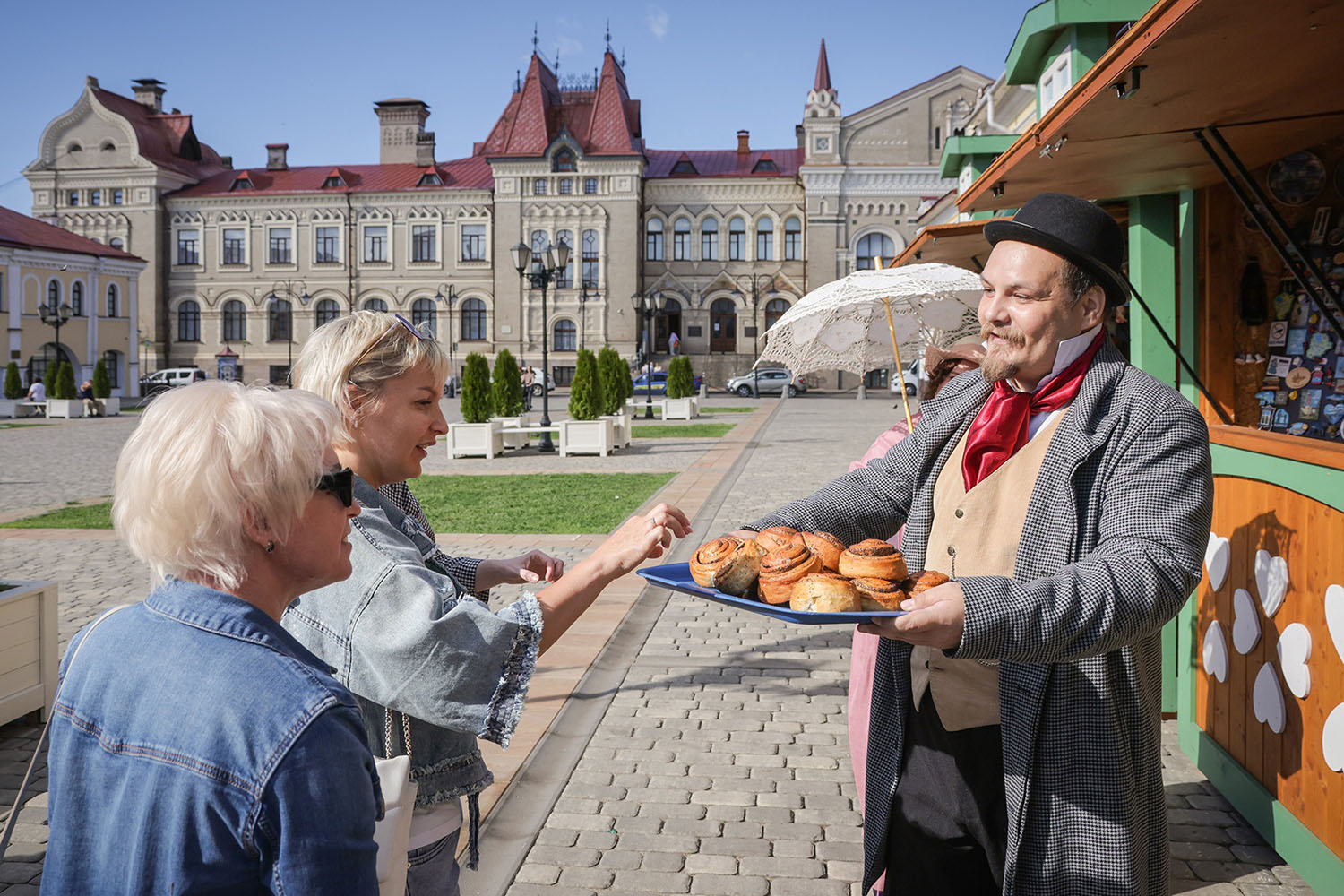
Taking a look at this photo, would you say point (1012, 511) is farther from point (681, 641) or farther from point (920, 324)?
point (681, 641)

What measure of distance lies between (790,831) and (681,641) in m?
2.88

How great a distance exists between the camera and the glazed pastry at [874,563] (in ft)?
6.49

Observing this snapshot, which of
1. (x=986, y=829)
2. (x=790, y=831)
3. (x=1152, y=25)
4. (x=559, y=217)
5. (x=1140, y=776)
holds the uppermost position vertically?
(x=559, y=217)

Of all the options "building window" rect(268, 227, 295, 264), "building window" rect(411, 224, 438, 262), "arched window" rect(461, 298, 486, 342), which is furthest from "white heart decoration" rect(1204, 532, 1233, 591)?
"building window" rect(268, 227, 295, 264)

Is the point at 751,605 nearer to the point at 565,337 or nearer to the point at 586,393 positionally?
the point at 586,393

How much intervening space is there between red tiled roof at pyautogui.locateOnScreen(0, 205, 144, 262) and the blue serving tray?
171 feet

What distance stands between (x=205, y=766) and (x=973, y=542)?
1.62 metres

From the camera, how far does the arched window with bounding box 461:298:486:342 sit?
59.1 m

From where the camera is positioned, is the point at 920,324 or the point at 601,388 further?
the point at 601,388

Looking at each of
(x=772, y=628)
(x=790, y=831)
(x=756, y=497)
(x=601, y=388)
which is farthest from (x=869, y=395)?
(x=790, y=831)

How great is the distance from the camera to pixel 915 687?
2.45 m

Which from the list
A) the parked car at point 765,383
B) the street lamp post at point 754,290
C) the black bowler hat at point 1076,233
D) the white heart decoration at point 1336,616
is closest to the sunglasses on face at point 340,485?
the black bowler hat at point 1076,233

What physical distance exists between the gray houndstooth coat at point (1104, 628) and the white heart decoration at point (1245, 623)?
161 centimetres

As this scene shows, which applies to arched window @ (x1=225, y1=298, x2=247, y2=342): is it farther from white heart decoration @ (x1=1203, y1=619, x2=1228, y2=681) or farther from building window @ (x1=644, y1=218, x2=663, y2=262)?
white heart decoration @ (x1=1203, y1=619, x2=1228, y2=681)
